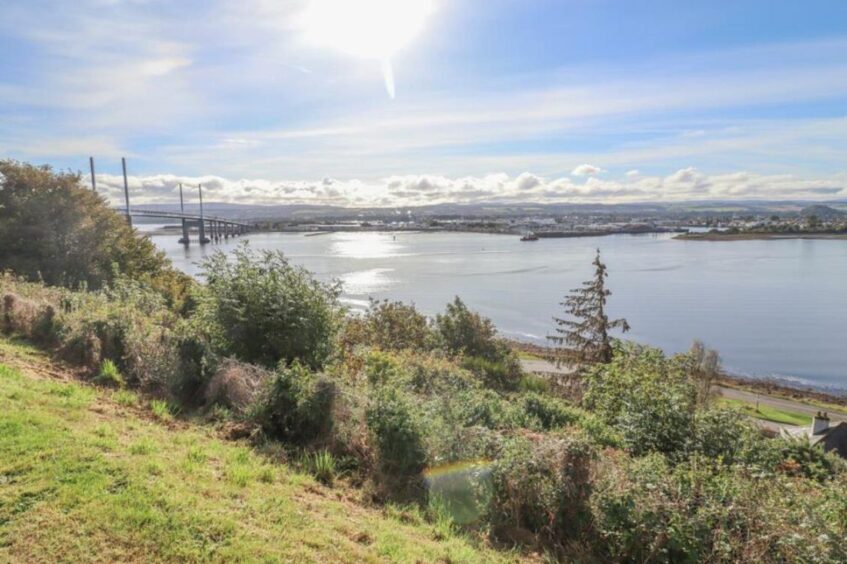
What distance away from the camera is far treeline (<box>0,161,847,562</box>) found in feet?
10.8

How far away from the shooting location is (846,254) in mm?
73750

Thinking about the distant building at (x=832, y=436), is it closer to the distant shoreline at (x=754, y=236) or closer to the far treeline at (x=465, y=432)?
the far treeline at (x=465, y=432)

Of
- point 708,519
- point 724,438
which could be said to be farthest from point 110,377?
point 724,438

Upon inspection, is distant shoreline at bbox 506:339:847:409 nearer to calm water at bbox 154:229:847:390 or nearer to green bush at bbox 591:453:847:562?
calm water at bbox 154:229:847:390

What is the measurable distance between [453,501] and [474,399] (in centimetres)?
234

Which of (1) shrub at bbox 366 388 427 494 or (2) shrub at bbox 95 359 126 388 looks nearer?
(1) shrub at bbox 366 388 427 494

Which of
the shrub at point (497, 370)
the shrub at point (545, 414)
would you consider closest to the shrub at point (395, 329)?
the shrub at point (497, 370)

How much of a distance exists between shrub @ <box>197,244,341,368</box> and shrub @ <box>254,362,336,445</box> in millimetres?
1734

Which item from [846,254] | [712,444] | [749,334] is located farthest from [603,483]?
[846,254]

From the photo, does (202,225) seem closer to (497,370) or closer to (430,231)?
(430,231)

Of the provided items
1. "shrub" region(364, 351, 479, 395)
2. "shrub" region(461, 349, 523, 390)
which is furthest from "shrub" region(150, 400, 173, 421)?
"shrub" region(461, 349, 523, 390)

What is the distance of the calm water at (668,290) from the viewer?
98.4 feet

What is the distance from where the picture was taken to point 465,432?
14.9 feet

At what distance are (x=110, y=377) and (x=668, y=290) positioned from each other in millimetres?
46600
